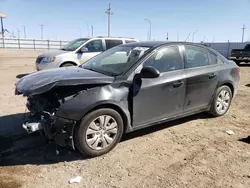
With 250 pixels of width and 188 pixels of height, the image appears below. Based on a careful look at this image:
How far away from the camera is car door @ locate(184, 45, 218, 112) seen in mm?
4555

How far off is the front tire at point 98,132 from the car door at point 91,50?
658 cm

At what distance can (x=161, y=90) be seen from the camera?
4109 millimetres

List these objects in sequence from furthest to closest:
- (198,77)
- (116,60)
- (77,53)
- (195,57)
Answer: (77,53), (195,57), (198,77), (116,60)

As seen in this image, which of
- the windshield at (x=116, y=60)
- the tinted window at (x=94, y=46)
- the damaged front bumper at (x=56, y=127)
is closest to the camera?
the damaged front bumper at (x=56, y=127)

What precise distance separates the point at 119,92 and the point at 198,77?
174cm

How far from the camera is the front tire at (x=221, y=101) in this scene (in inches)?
204

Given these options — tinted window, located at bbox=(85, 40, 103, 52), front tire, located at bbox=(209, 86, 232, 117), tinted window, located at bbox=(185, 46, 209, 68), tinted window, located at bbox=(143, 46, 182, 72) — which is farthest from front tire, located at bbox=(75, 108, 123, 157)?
tinted window, located at bbox=(85, 40, 103, 52)

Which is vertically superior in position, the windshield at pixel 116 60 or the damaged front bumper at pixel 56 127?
the windshield at pixel 116 60

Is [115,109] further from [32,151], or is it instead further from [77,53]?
[77,53]

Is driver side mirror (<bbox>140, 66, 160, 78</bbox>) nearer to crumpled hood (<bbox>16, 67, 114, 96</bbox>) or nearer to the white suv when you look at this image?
crumpled hood (<bbox>16, 67, 114, 96</bbox>)

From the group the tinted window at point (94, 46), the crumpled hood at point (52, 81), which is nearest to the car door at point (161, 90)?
the crumpled hood at point (52, 81)

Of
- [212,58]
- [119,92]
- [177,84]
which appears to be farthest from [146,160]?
[212,58]

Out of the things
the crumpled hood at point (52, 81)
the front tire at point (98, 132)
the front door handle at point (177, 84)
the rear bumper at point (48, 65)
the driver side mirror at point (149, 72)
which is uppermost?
the driver side mirror at point (149, 72)

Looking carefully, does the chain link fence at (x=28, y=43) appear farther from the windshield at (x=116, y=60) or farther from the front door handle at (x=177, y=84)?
the front door handle at (x=177, y=84)
